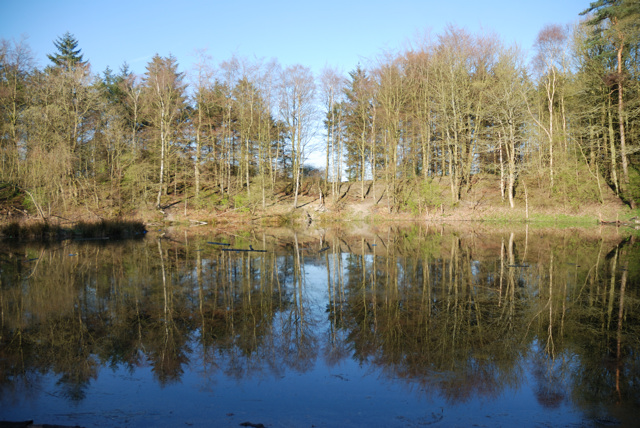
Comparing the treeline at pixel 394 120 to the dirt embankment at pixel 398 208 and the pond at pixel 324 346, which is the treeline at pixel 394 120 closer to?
the dirt embankment at pixel 398 208

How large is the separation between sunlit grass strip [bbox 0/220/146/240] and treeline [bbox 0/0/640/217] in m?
5.00

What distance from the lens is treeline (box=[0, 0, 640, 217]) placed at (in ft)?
86.1

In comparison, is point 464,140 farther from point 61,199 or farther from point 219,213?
point 61,199

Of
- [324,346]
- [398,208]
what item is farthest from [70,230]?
[398,208]

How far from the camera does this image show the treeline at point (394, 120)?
86.1 ft

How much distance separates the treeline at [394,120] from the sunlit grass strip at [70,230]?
5.00 metres

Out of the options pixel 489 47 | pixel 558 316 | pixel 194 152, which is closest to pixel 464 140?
pixel 489 47

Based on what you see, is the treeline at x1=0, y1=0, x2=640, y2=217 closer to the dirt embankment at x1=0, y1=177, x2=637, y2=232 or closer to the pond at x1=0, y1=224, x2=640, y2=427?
the dirt embankment at x1=0, y1=177, x2=637, y2=232

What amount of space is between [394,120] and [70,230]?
23.1 meters

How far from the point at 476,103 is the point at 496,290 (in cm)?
2505

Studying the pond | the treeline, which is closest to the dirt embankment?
the treeline

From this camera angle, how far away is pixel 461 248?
48.3 feet

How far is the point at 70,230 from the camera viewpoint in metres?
21.4

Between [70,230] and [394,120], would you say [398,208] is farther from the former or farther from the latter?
[70,230]
